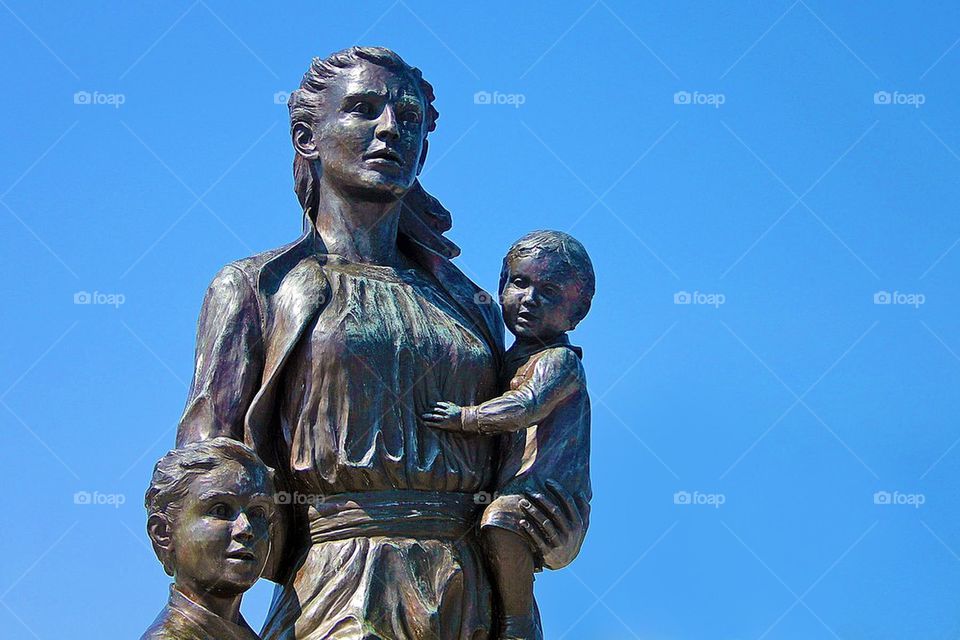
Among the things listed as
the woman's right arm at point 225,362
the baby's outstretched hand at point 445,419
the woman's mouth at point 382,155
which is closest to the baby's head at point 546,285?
the baby's outstretched hand at point 445,419

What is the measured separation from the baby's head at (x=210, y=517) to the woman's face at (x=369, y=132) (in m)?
1.76

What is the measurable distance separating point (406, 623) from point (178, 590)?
3.55ft

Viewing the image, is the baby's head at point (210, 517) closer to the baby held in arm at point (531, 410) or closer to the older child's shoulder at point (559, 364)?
the baby held in arm at point (531, 410)

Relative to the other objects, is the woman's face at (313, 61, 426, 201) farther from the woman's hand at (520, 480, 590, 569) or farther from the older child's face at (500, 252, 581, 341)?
the woman's hand at (520, 480, 590, 569)

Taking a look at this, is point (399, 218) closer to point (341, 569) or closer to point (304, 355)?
point (304, 355)

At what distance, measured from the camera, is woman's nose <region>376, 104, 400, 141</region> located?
8922 millimetres

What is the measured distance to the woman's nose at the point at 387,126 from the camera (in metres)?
8.92

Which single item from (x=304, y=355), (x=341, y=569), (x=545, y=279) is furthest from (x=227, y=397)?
(x=545, y=279)

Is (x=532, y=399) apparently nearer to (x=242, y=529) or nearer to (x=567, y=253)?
(x=567, y=253)

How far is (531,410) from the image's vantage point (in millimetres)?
8586

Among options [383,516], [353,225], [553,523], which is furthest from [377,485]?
[353,225]

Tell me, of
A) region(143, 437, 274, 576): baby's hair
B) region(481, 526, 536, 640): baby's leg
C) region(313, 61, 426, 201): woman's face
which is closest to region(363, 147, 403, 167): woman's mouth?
region(313, 61, 426, 201): woman's face

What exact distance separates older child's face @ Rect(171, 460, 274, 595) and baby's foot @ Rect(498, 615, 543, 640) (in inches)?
53.0

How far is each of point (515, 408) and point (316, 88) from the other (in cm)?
195
